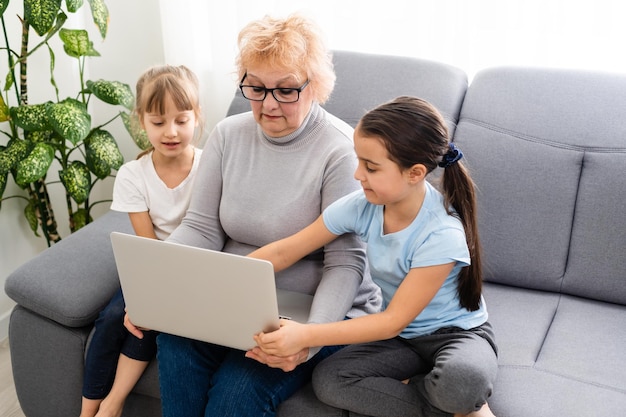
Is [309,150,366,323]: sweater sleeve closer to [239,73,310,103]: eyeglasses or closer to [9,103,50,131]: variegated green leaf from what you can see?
[239,73,310,103]: eyeglasses

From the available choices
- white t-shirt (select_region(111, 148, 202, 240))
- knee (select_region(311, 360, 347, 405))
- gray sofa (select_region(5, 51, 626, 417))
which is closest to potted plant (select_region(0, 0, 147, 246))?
white t-shirt (select_region(111, 148, 202, 240))

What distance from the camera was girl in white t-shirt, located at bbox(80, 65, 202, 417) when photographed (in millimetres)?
1802

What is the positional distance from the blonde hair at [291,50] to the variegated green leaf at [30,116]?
0.84 metres

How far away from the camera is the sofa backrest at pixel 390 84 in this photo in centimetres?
212

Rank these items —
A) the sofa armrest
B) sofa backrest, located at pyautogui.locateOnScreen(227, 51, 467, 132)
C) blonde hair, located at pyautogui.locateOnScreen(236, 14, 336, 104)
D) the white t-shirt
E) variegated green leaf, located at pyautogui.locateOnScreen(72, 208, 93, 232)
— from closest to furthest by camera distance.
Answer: blonde hair, located at pyautogui.locateOnScreen(236, 14, 336, 104) → the sofa armrest → the white t-shirt → sofa backrest, located at pyautogui.locateOnScreen(227, 51, 467, 132) → variegated green leaf, located at pyautogui.locateOnScreen(72, 208, 93, 232)

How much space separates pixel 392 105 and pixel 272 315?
0.49m

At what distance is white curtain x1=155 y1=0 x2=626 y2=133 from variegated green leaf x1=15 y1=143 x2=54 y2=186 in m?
0.55

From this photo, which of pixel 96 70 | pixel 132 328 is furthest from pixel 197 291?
pixel 96 70

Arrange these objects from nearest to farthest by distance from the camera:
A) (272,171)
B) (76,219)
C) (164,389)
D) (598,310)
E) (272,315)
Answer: (272,315) < (164,389) < (272,171) < (598,310) < (76,219)

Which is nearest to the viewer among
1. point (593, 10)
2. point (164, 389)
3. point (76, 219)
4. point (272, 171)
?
point (164, 389)

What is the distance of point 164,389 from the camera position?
167 cm

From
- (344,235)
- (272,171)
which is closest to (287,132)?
(272,171)

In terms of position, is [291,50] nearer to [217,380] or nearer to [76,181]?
[217,380]

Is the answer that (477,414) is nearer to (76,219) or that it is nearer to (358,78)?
(358,78)
